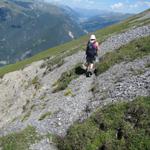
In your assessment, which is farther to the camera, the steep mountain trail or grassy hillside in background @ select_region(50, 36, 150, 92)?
grassy hillside in background @ select_region(50, 36, 150, 92)

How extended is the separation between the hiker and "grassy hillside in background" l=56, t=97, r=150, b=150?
12.3m

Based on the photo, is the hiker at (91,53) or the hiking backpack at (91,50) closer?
the hiker at (91,53)

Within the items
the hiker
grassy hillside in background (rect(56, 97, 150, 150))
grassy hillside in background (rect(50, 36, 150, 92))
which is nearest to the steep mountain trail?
grassy hillside in background (rect(50, 36, 150, 92))

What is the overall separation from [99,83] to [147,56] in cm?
593

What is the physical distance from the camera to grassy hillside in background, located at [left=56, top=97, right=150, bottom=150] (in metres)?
25.0

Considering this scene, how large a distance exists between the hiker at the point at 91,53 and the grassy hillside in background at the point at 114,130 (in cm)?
1227

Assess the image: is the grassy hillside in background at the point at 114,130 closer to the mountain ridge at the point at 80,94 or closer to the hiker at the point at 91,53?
the mountain ridge at the point at 80,94

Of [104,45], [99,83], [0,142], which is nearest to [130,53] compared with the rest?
[99,83]

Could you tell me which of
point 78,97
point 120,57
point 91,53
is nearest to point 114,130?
point 78,97

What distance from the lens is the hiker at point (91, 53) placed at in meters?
40.0

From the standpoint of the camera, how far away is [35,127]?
30.5 metres

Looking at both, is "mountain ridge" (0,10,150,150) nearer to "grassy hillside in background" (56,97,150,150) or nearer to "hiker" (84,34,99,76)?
"grassy hillside in background" (56,97,150,150)

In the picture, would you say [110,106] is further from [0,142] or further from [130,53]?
[130,53]

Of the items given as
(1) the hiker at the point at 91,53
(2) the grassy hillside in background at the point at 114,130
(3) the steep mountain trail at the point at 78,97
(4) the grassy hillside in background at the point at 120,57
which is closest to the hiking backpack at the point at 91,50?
(1) the hiker at the point at 91,53
